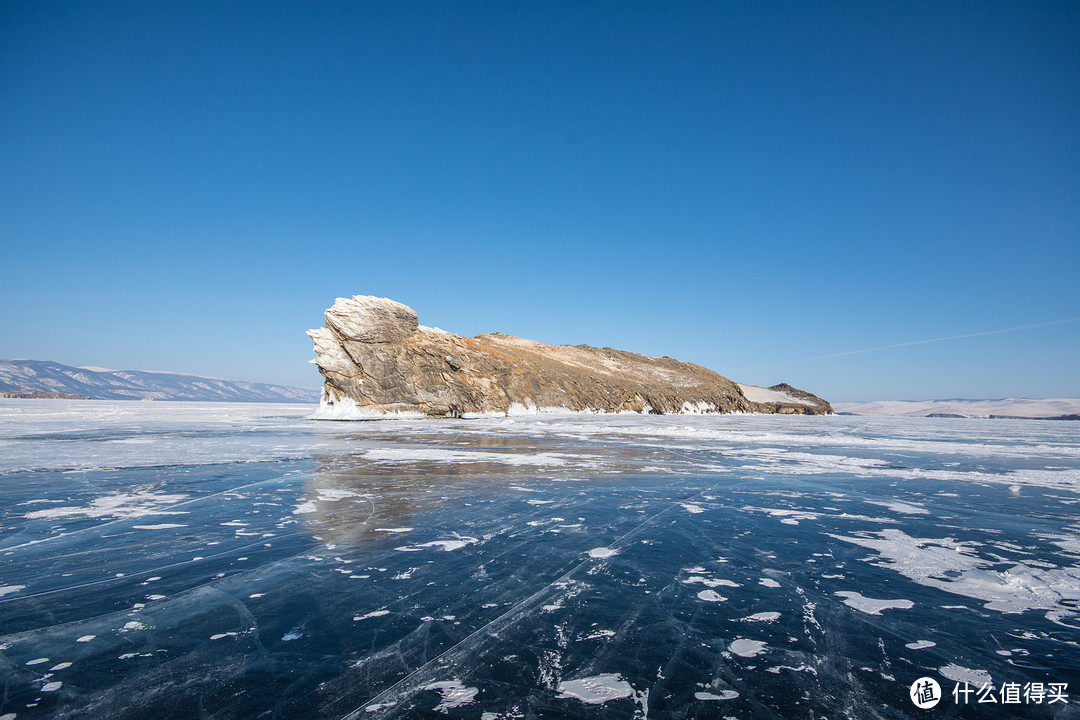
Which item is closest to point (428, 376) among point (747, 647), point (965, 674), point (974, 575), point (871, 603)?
point (974, 575)

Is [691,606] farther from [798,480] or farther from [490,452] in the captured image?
[490,452]

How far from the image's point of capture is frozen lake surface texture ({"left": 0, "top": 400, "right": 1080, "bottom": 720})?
2.63 m

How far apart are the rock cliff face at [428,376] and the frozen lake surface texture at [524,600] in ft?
96.0

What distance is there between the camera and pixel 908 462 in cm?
1336

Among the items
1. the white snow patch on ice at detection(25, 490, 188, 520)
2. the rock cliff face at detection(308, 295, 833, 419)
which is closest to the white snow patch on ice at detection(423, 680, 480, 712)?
the white snow patch on ice at detection(25, 490, 188, 520)

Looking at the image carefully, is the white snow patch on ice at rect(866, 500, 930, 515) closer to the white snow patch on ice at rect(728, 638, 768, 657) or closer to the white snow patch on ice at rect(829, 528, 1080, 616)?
the white snow patch on ice at rect(829, 528, 1080, 616)

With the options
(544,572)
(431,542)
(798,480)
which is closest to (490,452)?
(798,480)

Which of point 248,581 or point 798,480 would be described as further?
point 798,480

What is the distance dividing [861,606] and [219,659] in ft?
15.0

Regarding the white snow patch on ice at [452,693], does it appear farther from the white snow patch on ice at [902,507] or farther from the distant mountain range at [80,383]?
the distant mountain range at [80,383]

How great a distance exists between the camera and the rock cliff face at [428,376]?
1478 inches

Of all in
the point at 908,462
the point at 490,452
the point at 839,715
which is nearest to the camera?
the point at 839,715

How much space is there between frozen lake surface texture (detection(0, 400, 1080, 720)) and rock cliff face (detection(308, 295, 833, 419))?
96.0 ft

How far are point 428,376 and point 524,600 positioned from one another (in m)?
37.8
